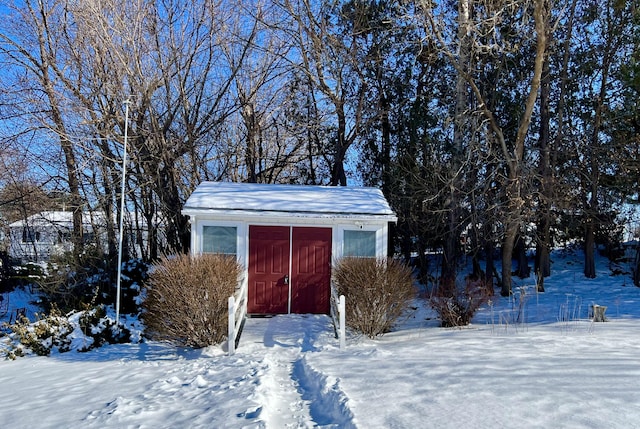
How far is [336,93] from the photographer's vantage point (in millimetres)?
18031

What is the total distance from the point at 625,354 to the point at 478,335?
102 inches

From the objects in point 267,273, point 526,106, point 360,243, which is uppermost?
point 526,106

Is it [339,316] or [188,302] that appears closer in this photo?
[188,302]

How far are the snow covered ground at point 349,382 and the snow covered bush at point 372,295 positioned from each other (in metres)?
0.32

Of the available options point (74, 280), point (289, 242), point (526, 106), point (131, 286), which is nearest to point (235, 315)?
point (289, 242)

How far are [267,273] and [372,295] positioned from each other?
124 inches

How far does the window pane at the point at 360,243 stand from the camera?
11195 millimetres

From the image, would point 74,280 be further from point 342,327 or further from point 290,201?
point 342,327

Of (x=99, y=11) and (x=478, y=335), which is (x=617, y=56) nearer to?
(x=478, y=335)

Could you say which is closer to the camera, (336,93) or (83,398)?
(83,398)

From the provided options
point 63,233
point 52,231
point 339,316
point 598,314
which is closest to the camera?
point 339,316

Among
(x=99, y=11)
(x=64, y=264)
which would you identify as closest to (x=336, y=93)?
(x=99, y=11)

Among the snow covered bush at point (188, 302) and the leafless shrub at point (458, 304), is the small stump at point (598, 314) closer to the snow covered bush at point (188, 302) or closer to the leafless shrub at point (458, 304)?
the leafless shrub at point (458, 304)

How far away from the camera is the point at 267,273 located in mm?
11133
